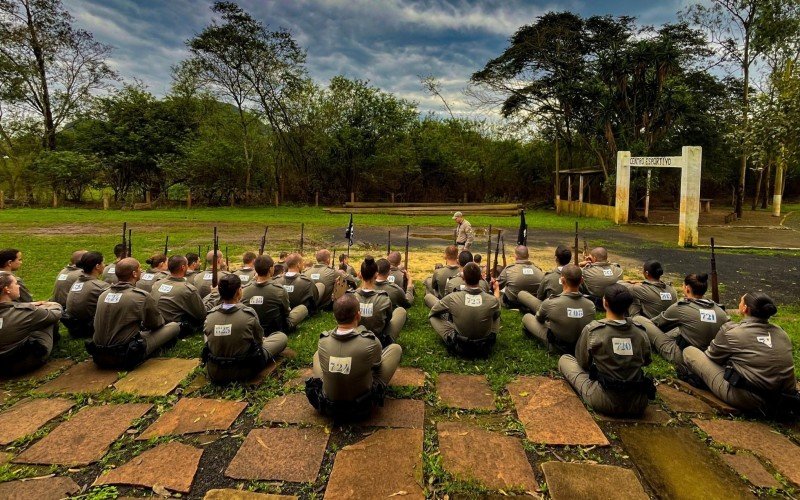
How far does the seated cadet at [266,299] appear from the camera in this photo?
15.2 feet

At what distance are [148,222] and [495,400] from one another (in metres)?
18.0

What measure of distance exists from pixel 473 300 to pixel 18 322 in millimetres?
4332

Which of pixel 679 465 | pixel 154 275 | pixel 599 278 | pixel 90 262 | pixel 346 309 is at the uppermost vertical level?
pixel 90 262

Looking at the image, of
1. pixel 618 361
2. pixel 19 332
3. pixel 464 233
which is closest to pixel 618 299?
pixel 618 361

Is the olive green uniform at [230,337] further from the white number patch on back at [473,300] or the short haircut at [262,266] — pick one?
the white number patch on back at [473,300]

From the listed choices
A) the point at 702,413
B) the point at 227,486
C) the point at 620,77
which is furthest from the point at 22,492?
the point at 620,77

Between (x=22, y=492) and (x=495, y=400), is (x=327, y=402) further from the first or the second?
(x=22, y=492)

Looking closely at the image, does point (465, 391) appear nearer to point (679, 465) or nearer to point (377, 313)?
point (377, 313)

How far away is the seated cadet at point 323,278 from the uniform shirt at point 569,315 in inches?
125

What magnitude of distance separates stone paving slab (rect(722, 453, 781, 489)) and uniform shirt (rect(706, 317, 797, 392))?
0.66 metres

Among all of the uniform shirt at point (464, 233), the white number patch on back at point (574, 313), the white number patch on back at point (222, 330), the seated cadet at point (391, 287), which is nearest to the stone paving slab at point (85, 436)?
the white number patch on back at point (222, 330)

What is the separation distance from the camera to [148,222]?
17.2 m

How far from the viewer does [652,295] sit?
5.00 meters

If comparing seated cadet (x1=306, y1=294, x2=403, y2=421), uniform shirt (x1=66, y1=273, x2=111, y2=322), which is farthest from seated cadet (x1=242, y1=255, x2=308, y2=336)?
seated cadet (x1=306, y1=294, x2=403, y2=421)
